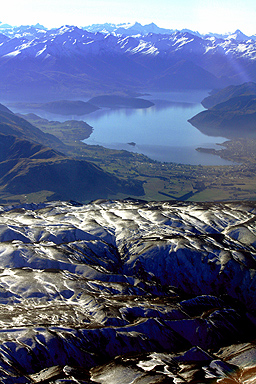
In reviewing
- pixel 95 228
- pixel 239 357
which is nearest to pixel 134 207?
pixel 95 228

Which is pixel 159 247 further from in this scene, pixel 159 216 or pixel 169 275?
pixel 159 216

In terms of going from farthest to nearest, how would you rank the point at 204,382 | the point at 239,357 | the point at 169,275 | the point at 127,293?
the point at 169,275
the point at 127,293
the point at 239,357
the point at 204,382

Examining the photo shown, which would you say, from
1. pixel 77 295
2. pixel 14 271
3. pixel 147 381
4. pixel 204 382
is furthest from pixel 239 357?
pixel 14 271

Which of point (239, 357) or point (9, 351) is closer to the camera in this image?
point (9, 351)

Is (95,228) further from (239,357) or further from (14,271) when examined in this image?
(239,357)

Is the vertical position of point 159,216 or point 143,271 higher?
point 159,216

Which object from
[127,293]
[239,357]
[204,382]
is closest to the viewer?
[204,382]
